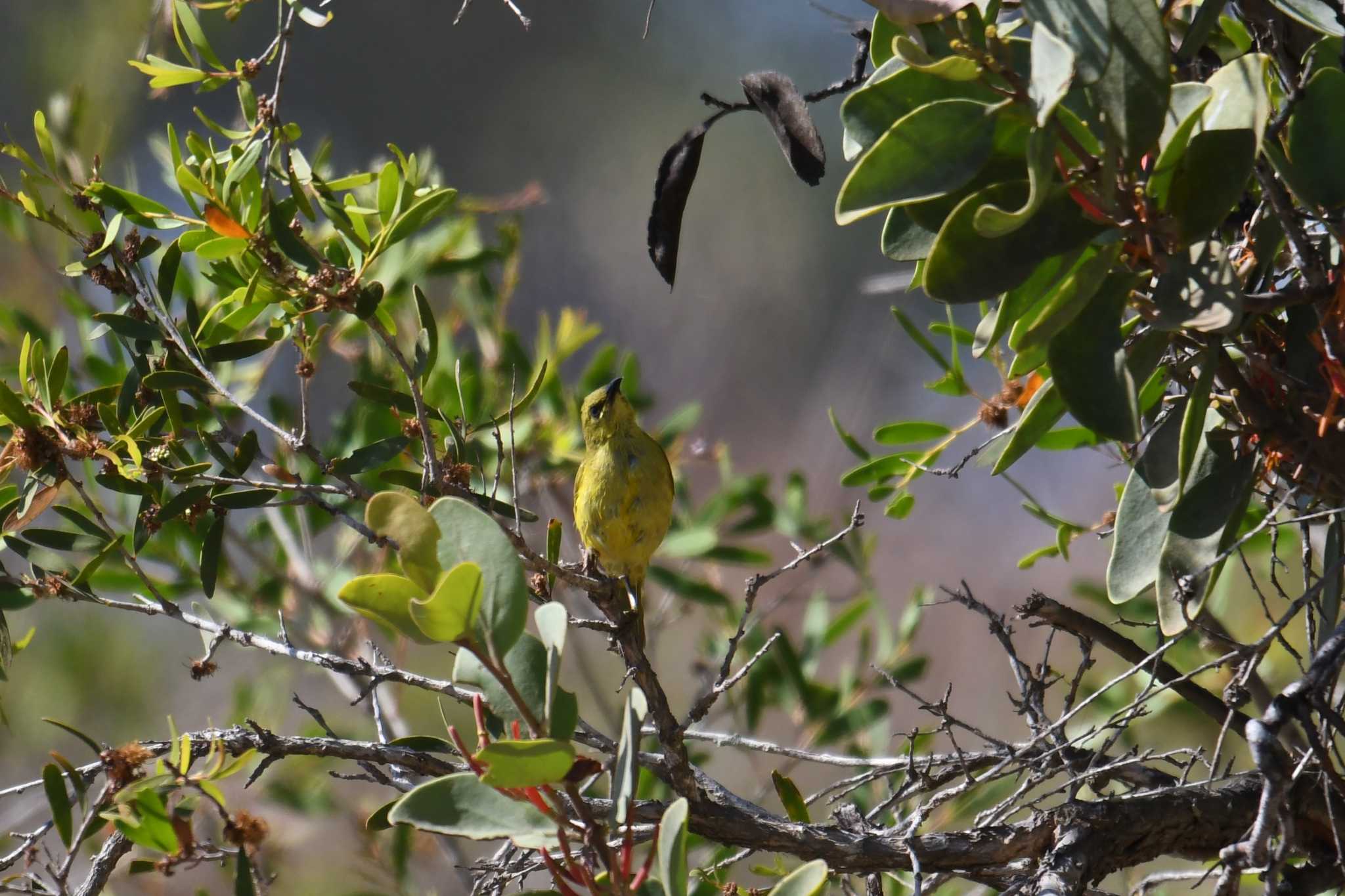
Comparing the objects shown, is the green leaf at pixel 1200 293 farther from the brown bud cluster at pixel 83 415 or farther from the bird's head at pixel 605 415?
the bird's head at pixel 605 415

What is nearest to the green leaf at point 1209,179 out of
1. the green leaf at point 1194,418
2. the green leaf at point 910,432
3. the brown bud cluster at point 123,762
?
the green leaf at point 1194,418

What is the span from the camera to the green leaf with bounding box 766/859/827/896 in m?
1.09

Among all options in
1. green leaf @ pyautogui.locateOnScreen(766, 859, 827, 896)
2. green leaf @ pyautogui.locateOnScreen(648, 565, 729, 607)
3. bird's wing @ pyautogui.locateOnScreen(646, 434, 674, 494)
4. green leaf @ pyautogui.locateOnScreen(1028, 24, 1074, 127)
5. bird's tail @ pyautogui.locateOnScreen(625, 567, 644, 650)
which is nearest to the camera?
green leaf @ pyautogui.locateOnScreen(1028, 24, 1074, 127)

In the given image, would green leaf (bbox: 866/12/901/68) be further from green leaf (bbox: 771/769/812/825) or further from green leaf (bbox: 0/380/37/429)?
green leaf (bbox: 0/380/37/429)

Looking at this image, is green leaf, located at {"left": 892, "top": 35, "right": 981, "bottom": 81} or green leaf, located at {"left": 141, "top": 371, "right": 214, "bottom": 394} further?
green leaf, located at {"left": 141, "top": 371, "right": 214, "bottom": 394}

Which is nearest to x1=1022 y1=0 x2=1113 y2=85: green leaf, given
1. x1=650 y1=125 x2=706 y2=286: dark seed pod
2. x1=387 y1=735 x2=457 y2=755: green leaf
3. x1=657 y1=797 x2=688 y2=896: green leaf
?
x1=650 y1=125 x2=706 y2=286: dark seed pod

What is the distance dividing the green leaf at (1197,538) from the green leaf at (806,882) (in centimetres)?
49

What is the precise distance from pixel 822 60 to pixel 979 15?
27.9ft

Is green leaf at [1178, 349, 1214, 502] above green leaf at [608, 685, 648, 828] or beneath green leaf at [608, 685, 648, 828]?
above

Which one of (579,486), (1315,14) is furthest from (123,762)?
(579,486)

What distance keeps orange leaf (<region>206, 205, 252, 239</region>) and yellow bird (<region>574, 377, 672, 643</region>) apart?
1.74 meters

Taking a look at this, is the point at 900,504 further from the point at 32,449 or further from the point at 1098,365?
the point at 32,449

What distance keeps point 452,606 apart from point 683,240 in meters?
8.56

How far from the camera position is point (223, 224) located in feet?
5.36
